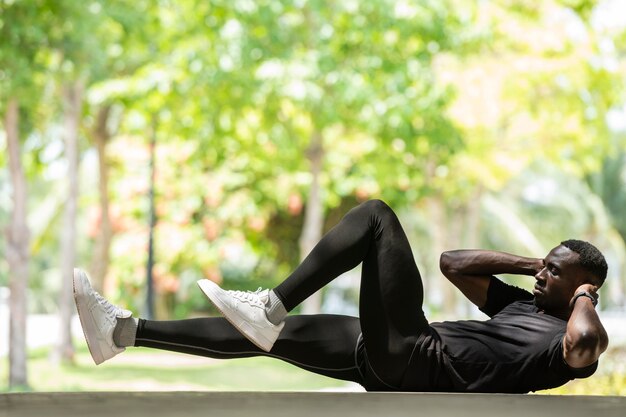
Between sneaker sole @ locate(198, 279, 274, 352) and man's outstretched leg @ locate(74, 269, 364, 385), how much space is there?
8 centimetres

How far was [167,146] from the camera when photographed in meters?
14.0

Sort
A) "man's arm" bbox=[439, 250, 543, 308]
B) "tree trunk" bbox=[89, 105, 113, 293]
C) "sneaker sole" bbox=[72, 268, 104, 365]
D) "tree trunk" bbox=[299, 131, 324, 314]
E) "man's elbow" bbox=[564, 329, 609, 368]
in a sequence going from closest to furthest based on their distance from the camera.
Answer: "man's elbow" bbox=[564, 329, 609, 368], "sneaker sole" bbox=[72, 268, 104, 365], "man's arm" bbox=[439, 250, 543, 308], "tree trunk" bbox=[299, 131, 324, 314], "tree trunk" bbox=[89, 105, 113, 293]

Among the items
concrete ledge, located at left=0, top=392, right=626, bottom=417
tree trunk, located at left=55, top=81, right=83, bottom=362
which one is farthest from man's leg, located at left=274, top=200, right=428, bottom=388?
tree trunk, located at left=55, top=81, right=83, bottom=362

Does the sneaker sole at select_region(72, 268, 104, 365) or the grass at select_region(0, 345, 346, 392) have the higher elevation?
the sneaker sole at select_region(72, 268, 104, 365)

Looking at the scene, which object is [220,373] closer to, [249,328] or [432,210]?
[432,210]

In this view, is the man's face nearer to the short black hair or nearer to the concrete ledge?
the short black hair

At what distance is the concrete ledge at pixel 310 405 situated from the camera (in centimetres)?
242

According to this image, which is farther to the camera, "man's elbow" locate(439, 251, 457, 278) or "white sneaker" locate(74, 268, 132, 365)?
"man's elbow" locate(439, 251, 457, 278)

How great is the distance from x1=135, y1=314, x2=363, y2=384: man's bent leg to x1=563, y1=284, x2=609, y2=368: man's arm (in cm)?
64

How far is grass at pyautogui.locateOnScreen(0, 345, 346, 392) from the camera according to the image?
10016 mm

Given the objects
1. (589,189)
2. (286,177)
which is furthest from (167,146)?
(589,189)

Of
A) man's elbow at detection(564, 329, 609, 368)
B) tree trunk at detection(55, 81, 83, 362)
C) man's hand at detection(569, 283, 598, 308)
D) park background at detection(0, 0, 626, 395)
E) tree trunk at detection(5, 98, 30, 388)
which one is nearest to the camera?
man's elbow at detection(564, 329, 609, 368)

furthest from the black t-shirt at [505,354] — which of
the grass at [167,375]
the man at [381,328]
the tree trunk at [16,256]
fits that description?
the tree trunk at [16,256]

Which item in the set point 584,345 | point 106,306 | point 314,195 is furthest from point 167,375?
point 584,345
